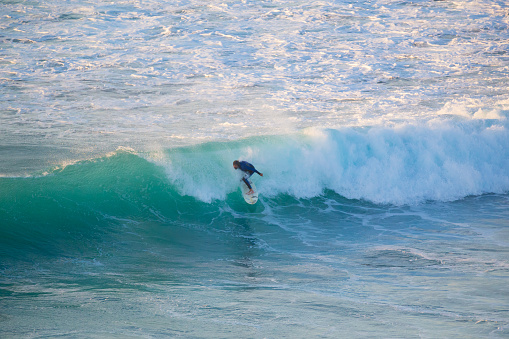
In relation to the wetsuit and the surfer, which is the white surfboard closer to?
the surfer

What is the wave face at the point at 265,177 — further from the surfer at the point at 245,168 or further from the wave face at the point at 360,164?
the surfer at the point at 245,168

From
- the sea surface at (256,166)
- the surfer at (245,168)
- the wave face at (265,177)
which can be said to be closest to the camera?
the sea surface at (256,166)

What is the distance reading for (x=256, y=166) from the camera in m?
13.7

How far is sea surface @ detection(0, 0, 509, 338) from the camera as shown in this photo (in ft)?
19.3

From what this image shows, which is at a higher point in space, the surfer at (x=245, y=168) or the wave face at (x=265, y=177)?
the surfer at (x=245, y=168)

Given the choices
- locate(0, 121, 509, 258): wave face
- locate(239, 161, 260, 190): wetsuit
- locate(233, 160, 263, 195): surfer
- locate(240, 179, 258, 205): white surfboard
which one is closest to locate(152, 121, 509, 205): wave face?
locate(0, 121, 509, 258): wave face

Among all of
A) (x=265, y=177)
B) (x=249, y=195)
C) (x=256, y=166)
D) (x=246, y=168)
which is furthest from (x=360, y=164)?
(x=246, y=168)

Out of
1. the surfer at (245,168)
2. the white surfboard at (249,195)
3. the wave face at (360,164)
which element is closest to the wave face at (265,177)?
the wave face at (360,164)

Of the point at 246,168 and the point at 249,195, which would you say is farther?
the point at 249,195

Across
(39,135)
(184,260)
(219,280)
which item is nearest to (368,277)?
(219,280)

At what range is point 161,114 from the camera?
48.0 ft

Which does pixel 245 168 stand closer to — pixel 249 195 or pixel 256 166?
pixel 249 195

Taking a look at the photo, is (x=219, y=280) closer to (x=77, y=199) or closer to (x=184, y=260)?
(x=184, y=260)

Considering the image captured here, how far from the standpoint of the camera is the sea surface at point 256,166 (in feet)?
19.3
